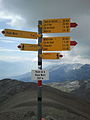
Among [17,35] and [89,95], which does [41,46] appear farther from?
[89,95]

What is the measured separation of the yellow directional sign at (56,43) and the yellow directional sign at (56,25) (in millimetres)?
446

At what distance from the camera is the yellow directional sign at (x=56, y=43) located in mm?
10430

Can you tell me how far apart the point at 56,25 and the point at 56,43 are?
941mm

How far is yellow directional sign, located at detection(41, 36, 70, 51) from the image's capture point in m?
10.4

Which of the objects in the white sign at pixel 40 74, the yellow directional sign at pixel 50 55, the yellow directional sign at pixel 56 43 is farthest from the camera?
the yellow directional sign at pixel 50 55

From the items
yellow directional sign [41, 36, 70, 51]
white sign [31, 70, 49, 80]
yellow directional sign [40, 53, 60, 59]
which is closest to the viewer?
white sign [31, 70, 49, 80]

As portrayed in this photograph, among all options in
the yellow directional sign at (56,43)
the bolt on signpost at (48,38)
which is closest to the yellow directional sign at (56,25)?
the bolt on signpost at (48,38)

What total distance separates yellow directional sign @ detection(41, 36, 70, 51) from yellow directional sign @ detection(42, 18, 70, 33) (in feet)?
1.46

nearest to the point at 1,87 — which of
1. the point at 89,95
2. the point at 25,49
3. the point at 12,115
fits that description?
the point at 12,115

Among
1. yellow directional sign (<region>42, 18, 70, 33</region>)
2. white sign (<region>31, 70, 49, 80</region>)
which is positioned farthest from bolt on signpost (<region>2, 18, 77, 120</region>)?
white sign (<region>31, 70, 49, 80</region>)

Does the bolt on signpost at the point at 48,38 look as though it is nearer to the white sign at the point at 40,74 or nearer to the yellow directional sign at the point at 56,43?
the yellow directional sign at the point at 56,43

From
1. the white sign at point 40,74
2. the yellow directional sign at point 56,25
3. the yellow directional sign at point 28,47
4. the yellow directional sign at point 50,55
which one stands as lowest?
the white sign at point 40,74

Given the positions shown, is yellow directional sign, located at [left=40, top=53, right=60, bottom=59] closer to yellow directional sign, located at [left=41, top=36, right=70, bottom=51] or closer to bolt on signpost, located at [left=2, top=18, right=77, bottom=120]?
bolt on signpost, located at [left=2, top=18, right=77, bottom=120]

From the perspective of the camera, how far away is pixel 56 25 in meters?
10.7
